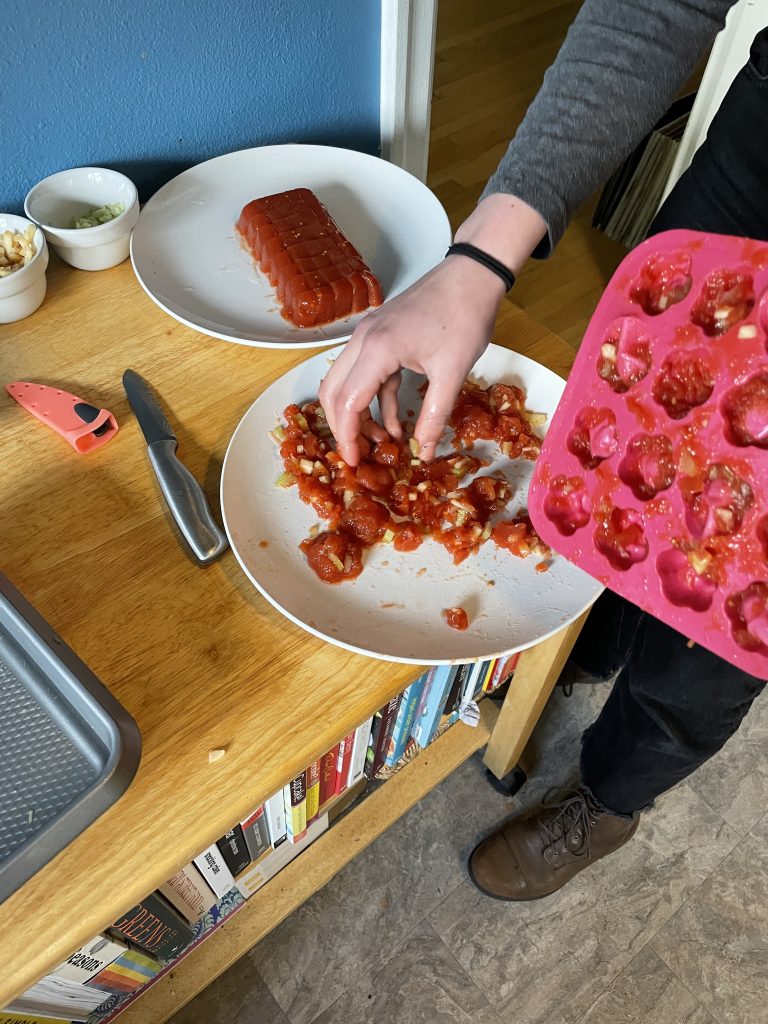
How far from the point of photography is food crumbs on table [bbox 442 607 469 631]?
0.81 meters

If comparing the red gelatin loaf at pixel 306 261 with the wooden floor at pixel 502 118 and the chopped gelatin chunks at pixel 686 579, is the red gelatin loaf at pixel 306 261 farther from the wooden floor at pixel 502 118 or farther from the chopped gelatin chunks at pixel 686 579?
the wooden floor at pixel 502 118

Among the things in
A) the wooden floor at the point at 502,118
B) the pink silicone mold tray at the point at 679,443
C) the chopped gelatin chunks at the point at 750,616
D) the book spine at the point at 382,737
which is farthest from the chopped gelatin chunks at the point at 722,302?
the wooden floor at the point at 502,118

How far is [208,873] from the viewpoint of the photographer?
3.53 feet

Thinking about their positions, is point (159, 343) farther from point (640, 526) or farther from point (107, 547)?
point (640, 526)

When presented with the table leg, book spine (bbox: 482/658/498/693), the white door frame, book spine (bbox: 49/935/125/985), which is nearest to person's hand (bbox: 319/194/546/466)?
the table leg

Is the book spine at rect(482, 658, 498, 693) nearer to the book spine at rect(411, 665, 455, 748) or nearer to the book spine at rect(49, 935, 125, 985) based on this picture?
the book spine at rect(411, 665, 455, 748)

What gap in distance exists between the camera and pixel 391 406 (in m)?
0.92

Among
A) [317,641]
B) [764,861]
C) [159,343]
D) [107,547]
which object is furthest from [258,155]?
[764,861]

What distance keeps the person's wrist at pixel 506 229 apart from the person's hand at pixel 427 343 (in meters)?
0.03

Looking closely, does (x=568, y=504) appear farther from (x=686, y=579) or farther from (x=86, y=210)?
(x=86, y=210)

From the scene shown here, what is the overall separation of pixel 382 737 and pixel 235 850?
262 mm

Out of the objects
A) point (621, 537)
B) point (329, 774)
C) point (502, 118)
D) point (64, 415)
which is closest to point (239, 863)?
point (329, 774)

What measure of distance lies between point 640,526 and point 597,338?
172 mm

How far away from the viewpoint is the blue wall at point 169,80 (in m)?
1.01
